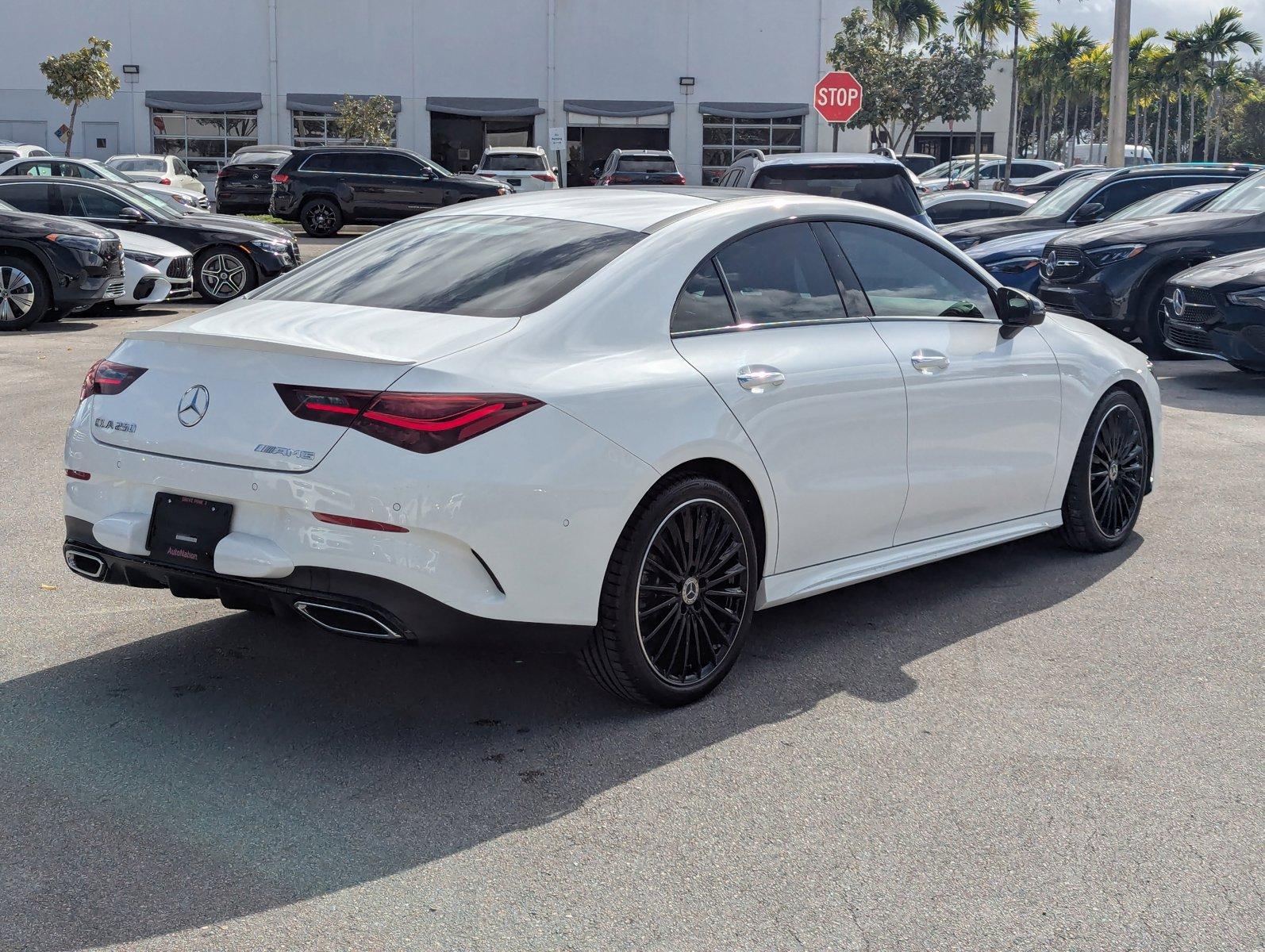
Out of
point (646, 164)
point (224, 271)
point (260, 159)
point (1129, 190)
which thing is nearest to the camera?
point (224, 271)

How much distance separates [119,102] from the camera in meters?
45.7

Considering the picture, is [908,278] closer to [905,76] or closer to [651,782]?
[651,782]

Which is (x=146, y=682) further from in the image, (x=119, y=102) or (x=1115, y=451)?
(x=119, y=102)

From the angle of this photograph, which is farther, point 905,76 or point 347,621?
point 905,76

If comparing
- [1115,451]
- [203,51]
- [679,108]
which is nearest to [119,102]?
[203,51]

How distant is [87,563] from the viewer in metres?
4.33

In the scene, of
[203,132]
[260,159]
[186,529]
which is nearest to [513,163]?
[260,159]

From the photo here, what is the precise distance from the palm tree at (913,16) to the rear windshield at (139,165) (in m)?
44.6

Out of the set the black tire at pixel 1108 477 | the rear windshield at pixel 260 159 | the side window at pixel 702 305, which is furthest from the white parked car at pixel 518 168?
the side window at pixel 702 305

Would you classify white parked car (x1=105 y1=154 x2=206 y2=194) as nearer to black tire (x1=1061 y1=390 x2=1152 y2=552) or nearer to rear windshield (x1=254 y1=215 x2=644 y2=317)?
black tire (x1=1061 y1=390 x2=1152 y2=552)

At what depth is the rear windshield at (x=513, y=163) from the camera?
31.5 metres

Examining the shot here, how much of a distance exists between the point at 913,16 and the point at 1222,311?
210 ft

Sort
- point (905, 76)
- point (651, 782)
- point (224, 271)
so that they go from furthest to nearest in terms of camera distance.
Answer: point (905, 76) < point (224, 271) < point (651, 782)

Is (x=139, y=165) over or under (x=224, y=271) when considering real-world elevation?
over
